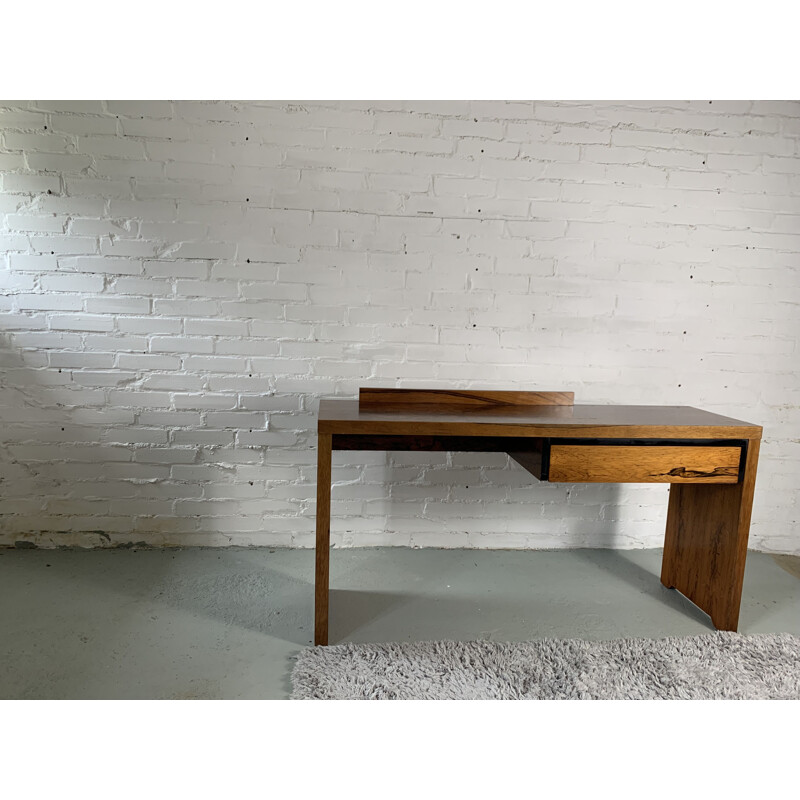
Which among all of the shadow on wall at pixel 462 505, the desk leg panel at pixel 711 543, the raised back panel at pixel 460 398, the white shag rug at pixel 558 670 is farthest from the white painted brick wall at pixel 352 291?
the white shag rug at pixel 558 670

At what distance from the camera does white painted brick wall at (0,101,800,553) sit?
2521 millimetres

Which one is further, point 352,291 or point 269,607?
point 352,291

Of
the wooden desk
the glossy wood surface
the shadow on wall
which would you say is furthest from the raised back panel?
the shadow on wall

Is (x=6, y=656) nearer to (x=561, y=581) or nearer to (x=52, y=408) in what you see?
(x=52, y=408)

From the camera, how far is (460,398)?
2.51 meters

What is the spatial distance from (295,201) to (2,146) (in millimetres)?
1184

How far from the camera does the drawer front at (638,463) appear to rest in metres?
2.00

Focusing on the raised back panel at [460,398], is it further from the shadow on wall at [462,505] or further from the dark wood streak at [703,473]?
the dark wood streak at [703,473]

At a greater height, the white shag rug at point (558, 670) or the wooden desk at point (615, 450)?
the wooden desk at point (615, 450)

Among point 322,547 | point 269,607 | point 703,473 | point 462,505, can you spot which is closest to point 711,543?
point 703,473

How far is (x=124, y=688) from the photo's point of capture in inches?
66.7

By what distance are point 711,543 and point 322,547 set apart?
4.60ft

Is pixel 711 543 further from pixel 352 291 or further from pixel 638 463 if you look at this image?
pixel 352 291

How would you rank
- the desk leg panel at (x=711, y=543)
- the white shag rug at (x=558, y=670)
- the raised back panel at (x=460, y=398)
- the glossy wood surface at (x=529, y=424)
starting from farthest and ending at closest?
the raised back panel at (x=460, y=398) → the desk leg panel at (x=711, y=543) → the glossy wood surface at (x=529, y=424) → the white shag rug at (x=558, y=670)
